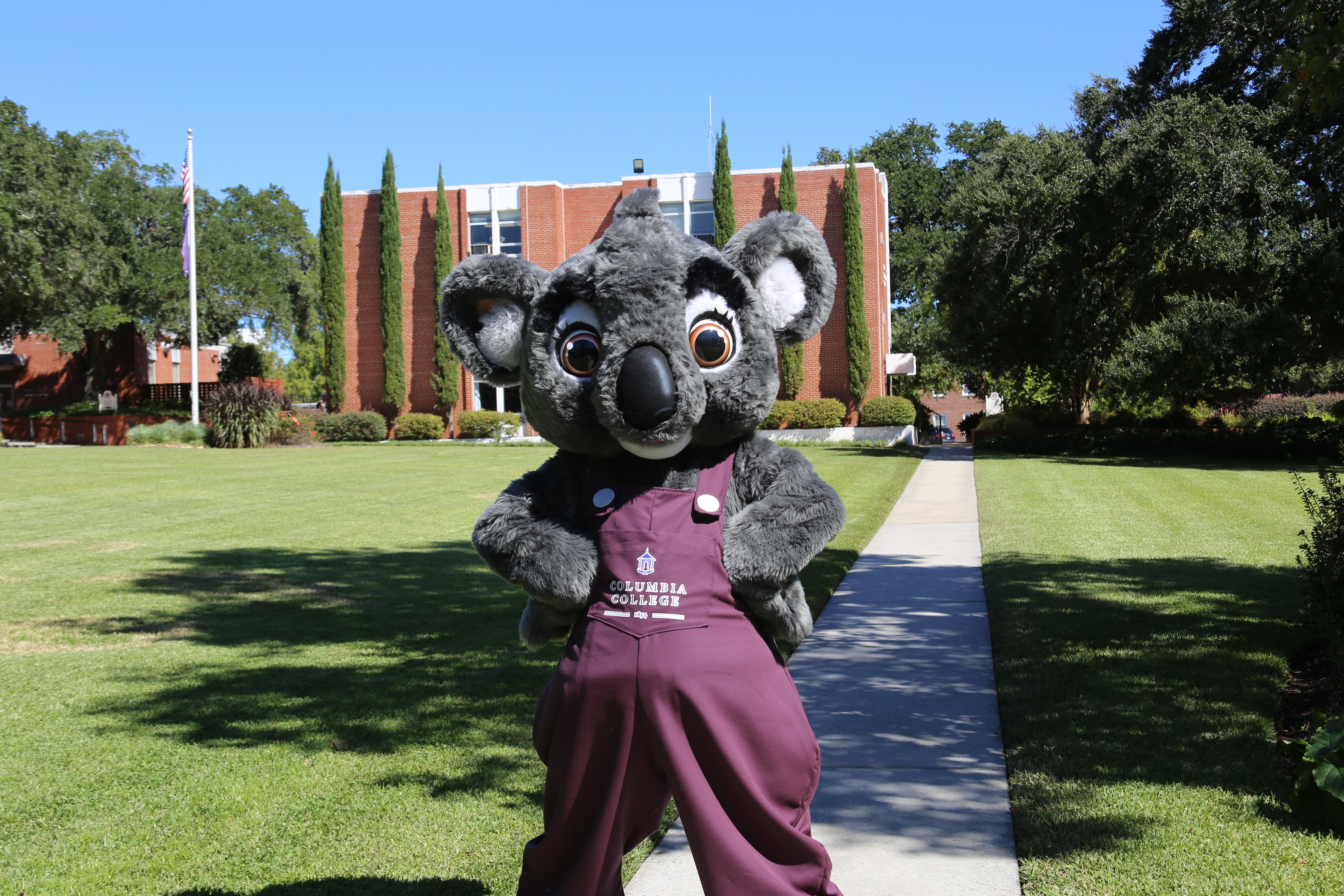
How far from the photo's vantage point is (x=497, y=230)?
37219mm

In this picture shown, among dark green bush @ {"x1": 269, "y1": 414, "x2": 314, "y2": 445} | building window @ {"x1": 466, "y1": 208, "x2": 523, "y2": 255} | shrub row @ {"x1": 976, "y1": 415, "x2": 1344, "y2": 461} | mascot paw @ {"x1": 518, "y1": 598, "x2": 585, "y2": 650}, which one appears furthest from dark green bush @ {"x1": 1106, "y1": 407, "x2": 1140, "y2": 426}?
mascot paw @ {"x1": 518, "y1": 598, "x2": 585, "y2": 650}

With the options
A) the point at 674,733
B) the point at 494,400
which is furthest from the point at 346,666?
the point at 494,400

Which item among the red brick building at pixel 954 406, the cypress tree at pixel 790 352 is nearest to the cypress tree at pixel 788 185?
the cypress tree at pixel 790 352

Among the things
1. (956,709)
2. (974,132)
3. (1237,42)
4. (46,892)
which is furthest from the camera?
(974,132)

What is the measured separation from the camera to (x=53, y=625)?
7066mm

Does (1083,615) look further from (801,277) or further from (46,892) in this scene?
(46,892)

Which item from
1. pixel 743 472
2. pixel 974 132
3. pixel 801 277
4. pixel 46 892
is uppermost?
pixel 974 132

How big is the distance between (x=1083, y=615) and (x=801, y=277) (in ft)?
17.3

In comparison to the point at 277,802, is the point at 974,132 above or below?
above

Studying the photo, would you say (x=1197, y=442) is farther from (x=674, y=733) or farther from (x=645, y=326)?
(x=674, y=733)

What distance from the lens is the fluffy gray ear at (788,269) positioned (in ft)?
9.36

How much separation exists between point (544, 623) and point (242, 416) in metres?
27.1

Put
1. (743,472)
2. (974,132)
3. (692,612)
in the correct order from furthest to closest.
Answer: (974,132), (743,472), (692,612)

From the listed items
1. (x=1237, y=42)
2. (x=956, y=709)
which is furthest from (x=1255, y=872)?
(x=1237, y=42)
